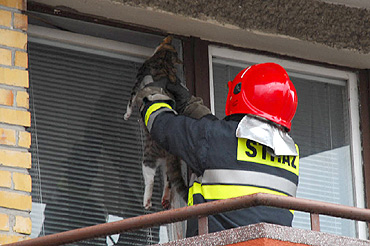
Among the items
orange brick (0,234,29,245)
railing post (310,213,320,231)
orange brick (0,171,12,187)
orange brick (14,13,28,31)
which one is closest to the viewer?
railing post (310,213,320,231)

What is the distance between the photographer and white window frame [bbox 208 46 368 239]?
21.8 feet

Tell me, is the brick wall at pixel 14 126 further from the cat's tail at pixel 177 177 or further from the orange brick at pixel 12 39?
the cat's tail at pixel 177 177

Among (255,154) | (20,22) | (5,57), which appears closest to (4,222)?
(5,57)

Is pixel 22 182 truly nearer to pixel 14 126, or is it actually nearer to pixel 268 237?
pixel 14 126

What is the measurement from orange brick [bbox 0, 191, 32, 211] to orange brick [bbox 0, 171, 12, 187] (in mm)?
45

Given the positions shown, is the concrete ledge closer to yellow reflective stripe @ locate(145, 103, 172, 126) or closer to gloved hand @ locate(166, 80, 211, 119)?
yellow reflective stripe @ locate(145, 103, 172, 126)

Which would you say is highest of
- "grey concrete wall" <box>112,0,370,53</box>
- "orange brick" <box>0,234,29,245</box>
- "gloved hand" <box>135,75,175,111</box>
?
"grey concrete wall" <box>112,0,370,53</box>

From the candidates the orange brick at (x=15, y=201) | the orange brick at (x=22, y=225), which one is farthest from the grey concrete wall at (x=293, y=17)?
the orange brick at (x=22, y=225)

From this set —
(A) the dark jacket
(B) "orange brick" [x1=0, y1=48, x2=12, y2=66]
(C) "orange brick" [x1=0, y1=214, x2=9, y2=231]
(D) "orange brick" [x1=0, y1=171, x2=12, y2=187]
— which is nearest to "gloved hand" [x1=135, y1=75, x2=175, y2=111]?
(A) the dark jacket

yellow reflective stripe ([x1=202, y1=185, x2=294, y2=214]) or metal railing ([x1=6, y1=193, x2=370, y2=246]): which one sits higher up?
yellow reflective stripe ([x1=202, y1=185, x2=294, y2=214])

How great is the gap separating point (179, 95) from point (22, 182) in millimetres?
1117

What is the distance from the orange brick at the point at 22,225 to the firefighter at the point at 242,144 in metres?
0.87

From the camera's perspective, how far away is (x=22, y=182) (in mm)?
5453

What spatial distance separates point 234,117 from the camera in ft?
17.8
